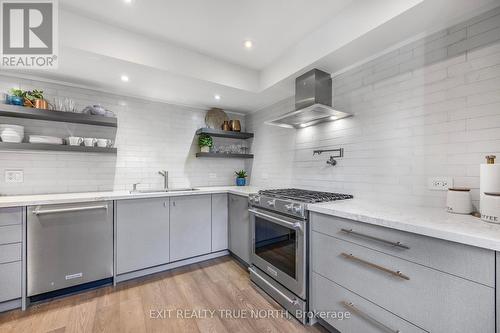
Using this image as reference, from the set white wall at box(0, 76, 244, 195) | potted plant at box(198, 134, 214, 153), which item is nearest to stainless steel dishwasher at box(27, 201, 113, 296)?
white wall at box(0, 76, 244, 195)

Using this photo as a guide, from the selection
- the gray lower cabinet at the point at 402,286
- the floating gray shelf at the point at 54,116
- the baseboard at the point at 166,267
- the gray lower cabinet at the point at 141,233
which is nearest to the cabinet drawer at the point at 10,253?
the gray lower cabinet at the point at 141,233

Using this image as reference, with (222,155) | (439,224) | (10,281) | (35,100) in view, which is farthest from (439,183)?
(35,100)

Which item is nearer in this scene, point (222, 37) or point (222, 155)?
point (222, 37)

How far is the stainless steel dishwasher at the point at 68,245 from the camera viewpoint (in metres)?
1.87

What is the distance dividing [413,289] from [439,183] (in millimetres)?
862

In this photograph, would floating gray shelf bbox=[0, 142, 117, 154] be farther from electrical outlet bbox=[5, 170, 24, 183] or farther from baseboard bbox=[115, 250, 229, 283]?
baseboard bbox=[115, 250, 229, 283]

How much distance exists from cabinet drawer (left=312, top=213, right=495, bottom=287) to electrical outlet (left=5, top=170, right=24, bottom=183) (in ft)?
10.5

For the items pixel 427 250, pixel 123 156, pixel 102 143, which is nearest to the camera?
pixel 427 250

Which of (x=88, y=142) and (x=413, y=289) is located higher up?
(x=88, y=142)

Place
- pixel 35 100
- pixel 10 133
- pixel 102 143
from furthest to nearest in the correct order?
pixel 102 143 → pixel 35 100 → pixel 10 133

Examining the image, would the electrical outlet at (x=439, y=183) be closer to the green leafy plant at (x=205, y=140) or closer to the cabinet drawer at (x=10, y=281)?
the green leafy plant at (x=205, y=140)

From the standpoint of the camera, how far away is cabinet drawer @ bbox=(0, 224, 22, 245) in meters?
1.74

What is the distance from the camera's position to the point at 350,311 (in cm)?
138

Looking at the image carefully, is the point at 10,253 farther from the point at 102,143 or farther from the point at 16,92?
the point at 16,92
